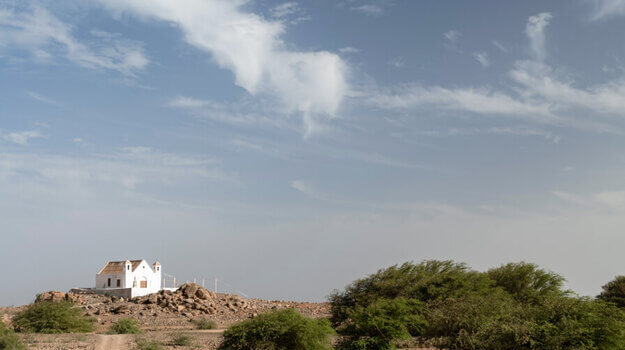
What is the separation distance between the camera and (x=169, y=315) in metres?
58.8

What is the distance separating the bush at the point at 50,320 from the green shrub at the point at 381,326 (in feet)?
77.1

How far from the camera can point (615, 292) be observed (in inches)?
2333

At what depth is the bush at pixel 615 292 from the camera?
57969 millimetres

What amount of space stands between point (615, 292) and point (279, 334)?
4355 cm

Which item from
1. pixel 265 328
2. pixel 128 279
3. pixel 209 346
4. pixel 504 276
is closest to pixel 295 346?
pixel 265 328

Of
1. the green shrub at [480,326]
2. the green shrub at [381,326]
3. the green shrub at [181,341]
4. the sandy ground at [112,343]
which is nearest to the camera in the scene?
the green shrub at [480,326]

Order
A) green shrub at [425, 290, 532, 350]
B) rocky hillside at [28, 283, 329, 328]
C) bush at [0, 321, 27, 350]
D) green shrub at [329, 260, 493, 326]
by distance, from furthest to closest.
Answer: rocky hillside at [28, 283, 329, 328]
green shrub at [329, 260, 493, 326]
bush at [0, 321, 27, 350]
green shrub at [425, 290, 532, 350]

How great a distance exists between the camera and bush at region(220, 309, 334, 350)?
29469 millimetres

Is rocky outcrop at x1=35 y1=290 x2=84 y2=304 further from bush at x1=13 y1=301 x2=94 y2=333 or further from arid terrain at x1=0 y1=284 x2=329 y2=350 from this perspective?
bush at x1=13 y1=301 x2=94 y2=333

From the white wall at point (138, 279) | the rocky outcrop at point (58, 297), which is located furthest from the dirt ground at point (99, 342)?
the white wall at point (138, 279)

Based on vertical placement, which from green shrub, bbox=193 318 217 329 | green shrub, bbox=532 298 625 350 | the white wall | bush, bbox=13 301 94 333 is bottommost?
green shrub, bbox=532 298 625 350

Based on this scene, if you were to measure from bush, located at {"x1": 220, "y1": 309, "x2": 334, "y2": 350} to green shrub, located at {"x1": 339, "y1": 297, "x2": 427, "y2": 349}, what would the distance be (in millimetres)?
3957

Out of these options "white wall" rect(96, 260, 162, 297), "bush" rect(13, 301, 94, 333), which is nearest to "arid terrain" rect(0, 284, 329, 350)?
"bush" rect(13, 301, 94, 333)

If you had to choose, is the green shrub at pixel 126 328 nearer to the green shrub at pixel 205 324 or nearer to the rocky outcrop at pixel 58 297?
the green shrub at pixel 205 324
